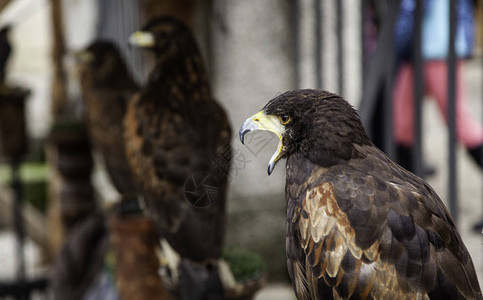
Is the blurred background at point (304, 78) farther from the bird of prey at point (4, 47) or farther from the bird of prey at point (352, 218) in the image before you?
the bird of prey at point (352, 218)

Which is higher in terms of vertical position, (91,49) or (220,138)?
(91,49)

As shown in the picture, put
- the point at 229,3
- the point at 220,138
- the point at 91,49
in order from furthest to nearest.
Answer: the point at 229,3
the point at 91,49
the point at 220,138

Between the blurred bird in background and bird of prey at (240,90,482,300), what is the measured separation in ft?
1.42

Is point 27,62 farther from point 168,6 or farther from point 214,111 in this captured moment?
point 214,111

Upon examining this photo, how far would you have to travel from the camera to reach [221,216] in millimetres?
1405

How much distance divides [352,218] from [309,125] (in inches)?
5.6

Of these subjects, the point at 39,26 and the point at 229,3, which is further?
the point at 39,26

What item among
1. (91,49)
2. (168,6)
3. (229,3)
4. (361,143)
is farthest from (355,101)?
(361,143)

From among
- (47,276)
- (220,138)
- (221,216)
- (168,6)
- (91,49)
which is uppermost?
(168,6)

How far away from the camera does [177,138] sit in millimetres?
1377

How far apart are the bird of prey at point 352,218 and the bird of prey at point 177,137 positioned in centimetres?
43

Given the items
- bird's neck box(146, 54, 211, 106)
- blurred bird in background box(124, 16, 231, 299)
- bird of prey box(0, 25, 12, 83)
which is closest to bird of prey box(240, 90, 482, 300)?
blurred bird in background box(124, 16, 231, 299)

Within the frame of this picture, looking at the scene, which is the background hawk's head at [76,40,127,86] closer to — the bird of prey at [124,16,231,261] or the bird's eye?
the bird of prey at [124,16,231,261]

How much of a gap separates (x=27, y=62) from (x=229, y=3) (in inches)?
303
